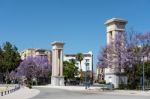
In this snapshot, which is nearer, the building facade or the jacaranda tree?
the jacaranda tree

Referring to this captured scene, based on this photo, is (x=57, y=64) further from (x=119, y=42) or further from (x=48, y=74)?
(x=119, y=42)

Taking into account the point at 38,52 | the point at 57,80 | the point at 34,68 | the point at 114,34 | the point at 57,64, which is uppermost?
the point at 38,52

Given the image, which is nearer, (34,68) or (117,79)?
(117,79)

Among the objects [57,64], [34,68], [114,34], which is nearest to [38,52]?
[34,68]

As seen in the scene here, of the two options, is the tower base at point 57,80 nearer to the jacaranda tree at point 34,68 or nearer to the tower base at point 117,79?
the jacaranda tree at point 34,68

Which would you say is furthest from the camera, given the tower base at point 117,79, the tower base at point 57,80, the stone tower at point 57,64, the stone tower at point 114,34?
the stone tower at point 57,64

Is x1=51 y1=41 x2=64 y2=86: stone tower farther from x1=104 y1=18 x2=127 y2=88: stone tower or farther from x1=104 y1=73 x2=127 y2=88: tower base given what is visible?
x1=104 y1=73 x2=127 y2=88: tower base

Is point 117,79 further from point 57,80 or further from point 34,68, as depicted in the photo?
point 34,68

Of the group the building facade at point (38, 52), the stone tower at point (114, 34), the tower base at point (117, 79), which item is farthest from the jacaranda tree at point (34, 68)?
the tower base at point (117, 79)

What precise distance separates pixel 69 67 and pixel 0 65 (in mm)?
20413

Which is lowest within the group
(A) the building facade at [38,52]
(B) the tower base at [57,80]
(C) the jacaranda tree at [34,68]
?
(B) the tower base at [57,80]

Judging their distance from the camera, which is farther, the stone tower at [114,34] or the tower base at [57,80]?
the tower base at [57,80]

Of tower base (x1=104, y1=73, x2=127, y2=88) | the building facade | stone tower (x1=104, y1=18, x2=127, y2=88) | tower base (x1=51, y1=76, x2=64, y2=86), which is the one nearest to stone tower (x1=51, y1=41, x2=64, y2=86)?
tower base (x1=51, y1=76, x2=64, y2=86)

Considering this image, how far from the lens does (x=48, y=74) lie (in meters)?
106
